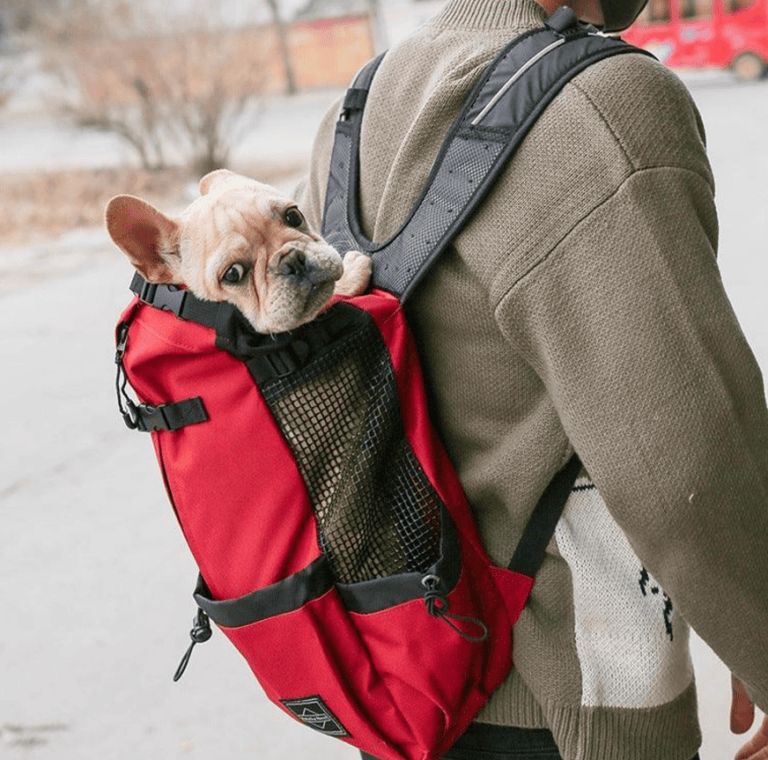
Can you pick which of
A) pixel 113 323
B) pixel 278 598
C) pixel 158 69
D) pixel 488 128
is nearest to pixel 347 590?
pixel 278 598

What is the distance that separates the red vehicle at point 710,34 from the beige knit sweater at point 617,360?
10482 millimetres

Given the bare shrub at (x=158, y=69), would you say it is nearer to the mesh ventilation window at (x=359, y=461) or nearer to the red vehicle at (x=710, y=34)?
the red vehicle at (x=710, y=34)

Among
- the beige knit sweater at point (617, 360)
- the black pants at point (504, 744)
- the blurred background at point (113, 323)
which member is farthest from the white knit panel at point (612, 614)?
the blurred background at point (113, 323)

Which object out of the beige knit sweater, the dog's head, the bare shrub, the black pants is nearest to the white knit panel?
the beige knit sweater

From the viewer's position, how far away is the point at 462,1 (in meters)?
1.08

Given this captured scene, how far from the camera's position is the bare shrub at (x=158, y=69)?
8.70 metres

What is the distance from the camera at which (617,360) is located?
2.81 feet

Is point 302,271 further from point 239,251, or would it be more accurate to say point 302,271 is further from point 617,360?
point 617,360

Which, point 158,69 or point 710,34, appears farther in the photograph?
point 710,34

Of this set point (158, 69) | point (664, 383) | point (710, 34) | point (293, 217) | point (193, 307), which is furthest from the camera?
point (710, 34)

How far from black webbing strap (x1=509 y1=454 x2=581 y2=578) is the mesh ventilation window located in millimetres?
96

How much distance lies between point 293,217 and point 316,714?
1.91ft

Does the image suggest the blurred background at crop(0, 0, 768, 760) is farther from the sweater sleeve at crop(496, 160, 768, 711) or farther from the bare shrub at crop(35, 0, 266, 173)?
the sweater sleeve at crop(496, 160, 768, 711)

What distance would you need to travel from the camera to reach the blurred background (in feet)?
8.33
